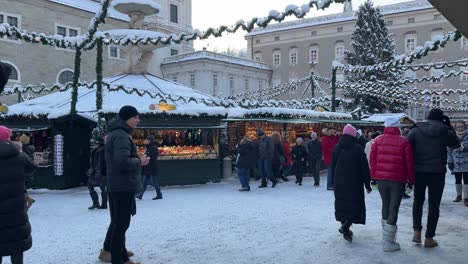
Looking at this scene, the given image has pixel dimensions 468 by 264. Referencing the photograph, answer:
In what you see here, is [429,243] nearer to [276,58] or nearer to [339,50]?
[339,50]

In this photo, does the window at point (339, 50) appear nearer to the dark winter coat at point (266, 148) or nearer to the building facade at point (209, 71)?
the building facade at point (209, 71)

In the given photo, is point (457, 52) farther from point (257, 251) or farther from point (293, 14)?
point (257, 251)

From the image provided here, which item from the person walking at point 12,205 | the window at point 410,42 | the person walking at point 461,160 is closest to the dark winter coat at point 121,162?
the person walking at point 12,205

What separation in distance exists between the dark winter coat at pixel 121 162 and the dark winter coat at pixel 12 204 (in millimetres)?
1283

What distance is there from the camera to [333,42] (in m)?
58.5

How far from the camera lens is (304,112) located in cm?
1942

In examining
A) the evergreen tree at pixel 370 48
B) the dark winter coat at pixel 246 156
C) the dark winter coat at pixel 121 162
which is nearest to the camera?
the dark winter coat at pixel 121 162

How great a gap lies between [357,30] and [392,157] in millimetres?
34824

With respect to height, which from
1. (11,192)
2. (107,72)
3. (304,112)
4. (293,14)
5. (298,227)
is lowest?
(298,227)

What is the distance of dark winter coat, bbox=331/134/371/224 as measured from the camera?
6660 millimetres

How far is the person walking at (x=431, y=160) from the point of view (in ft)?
20.1

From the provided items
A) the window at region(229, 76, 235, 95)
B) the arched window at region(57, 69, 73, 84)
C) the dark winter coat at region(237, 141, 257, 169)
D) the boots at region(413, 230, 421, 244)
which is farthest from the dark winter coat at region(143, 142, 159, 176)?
the window at region(229, 76, 235, 95)

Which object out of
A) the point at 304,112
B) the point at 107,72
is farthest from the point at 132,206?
the point at 107,72

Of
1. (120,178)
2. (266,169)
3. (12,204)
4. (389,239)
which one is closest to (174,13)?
(266,169)
